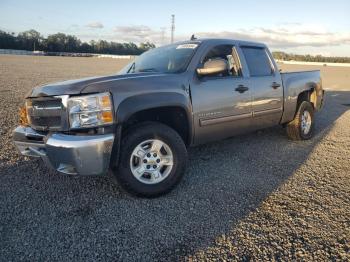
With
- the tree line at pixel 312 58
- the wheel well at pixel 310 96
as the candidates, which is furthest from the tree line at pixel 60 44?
the wheel well at pixel 310 96

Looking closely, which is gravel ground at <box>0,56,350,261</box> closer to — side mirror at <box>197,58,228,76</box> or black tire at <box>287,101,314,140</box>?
black tire at <box>287,101,314,140</box>

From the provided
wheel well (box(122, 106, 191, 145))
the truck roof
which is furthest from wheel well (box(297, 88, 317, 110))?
wheel well (box(122, 106, 191, 145))

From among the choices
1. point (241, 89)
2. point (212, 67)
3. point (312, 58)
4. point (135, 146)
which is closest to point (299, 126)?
point (241, 89)

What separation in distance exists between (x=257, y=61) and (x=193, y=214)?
3111 mm

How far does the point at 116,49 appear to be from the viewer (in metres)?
119

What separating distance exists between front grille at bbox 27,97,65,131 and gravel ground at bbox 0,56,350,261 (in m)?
0.80

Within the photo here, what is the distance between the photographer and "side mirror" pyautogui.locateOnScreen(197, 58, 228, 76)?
4402 millimetres

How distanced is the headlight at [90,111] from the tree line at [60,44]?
83969mm

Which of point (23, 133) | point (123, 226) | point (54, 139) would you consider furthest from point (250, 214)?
point (23, 133)

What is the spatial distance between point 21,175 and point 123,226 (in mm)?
1919

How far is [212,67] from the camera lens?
14.5 ft

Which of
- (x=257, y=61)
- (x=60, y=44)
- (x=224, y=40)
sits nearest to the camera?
(x=224, y=40)

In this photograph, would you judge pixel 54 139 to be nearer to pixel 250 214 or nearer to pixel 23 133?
pixel 23 133

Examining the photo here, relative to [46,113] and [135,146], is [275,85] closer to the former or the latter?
[135,146]
